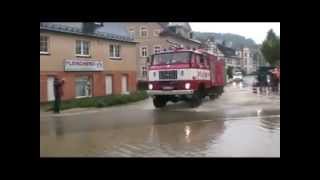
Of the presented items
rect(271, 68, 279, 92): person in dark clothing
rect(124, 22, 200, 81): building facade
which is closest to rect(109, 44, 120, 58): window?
rect(124, 22, 200, 81): building facade

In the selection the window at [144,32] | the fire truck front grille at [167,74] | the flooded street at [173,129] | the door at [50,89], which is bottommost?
the flooded street at [173,129]

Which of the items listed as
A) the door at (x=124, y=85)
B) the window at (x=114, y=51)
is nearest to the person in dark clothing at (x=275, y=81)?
the door at (x=124, y=85)

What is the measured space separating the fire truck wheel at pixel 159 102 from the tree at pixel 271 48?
1.78 m

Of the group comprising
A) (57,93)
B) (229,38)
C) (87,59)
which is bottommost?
(57,93)

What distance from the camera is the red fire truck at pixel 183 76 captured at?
8703 millimetres

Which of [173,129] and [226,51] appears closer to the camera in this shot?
[173,129]

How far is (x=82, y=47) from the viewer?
26.2 ft

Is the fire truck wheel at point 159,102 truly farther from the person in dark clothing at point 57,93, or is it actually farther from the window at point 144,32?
the person in dark clothing at point 57,93

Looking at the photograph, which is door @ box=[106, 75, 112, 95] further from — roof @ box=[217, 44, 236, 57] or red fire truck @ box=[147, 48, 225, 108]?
roof @ box=[217, 44, 236, 57]

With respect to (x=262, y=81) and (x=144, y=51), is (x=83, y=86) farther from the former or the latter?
(x=262, y=81)

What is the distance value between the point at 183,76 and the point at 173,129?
134 centimetres

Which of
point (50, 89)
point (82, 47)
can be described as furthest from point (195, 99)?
point (50, 89)
